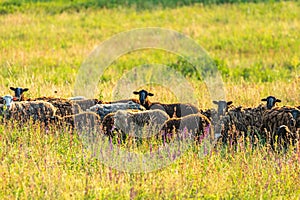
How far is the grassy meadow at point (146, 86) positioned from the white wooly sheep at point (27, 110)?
722 millimetres

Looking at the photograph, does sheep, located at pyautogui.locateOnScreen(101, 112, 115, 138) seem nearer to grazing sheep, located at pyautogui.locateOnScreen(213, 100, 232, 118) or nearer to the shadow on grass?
grazing sheep, located at pyautogui.locateOnScreen(213, 100, 232, 118)

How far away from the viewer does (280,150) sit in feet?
34.7

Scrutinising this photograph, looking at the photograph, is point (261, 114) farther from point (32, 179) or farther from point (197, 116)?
point (32, 179)

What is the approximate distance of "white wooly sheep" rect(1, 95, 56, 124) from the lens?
1234 centimetres

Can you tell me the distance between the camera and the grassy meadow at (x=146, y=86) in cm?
878

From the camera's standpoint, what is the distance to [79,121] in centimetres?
1179

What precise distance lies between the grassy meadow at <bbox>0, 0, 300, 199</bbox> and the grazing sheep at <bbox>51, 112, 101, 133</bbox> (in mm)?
400

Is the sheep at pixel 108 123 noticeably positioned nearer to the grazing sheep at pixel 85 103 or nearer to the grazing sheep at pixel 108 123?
the grazing sheep at pixel 108 123

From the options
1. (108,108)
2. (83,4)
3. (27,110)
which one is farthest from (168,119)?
(83,4)

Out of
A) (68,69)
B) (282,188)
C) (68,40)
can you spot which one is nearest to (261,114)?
(282,188)

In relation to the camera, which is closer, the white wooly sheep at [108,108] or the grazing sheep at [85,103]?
the white wooly sheep at [108,108]

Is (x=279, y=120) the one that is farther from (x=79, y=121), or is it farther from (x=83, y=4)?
(x=83, y=4)

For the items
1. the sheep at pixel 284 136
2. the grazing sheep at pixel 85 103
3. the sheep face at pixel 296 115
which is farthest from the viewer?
the grazing sheep at pixel 85 103

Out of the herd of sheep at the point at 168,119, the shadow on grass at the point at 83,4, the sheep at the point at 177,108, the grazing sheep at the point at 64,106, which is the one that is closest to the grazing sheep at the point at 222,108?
the herd of sheep at the point at 168,119
